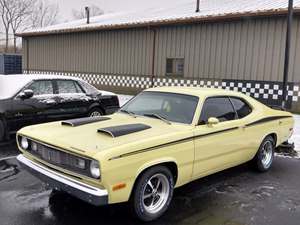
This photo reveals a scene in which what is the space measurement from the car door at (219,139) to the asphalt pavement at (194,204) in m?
0.36

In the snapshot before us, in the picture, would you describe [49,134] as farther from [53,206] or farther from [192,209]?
[192,209]

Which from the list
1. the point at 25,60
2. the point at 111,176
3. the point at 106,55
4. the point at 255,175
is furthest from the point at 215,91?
the point at 25,60

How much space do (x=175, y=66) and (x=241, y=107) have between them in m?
10.0

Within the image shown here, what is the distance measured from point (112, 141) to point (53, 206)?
1.21m

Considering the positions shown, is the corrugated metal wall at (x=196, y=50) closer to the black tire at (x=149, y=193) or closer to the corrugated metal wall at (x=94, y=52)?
the corrugated metal wall at (x=94, y=52)

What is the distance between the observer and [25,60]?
22.9 meters

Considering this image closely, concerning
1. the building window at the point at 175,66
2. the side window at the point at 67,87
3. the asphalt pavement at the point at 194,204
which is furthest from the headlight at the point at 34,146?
the building window at the point at 175,66

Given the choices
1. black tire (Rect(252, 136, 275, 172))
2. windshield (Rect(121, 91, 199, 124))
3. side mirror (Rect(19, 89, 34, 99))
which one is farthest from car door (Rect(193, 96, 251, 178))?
side mirror (Rect(19, 89, 34, 99))

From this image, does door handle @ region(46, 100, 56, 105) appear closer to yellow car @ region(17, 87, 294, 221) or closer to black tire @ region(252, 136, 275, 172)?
yellow car @ region(17, 87, 294, 221)

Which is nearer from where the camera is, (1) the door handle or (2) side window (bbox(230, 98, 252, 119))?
(2) side window (bbox(230, 98, 252, 119))

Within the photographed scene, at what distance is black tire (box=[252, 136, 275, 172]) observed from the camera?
235 inches

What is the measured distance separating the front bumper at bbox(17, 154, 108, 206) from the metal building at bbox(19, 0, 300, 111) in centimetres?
1013

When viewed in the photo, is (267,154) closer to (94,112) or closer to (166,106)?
(166,106)

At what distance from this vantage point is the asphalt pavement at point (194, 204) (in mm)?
4055
